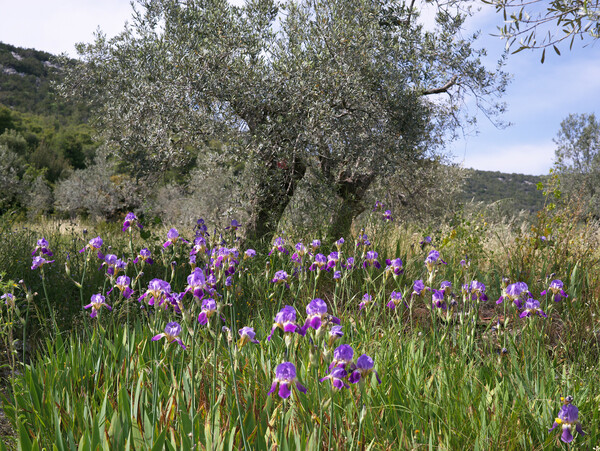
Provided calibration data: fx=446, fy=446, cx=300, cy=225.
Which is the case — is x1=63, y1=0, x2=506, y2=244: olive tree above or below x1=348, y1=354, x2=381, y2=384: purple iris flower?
above

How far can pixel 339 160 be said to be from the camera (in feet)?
21.4

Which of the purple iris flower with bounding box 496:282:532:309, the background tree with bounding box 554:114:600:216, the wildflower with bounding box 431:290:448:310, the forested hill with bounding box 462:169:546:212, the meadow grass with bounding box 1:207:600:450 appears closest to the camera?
the meadow grass with bounding box 1:207:600:450

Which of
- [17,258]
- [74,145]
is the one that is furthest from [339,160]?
[74,145]

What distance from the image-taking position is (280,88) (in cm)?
586

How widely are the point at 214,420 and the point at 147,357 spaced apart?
44.5 inches

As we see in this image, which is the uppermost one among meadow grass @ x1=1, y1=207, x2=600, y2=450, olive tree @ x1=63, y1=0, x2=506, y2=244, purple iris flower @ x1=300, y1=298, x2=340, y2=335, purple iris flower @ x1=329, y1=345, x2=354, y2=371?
olive tree @ x1=63, y1=0, x2=506, y2=244

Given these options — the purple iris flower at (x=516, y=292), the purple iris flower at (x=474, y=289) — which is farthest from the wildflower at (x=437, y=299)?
the purple iris flower at (x=516, y=292)

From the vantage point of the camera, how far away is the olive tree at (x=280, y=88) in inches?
223

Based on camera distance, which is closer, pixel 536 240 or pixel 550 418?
pixel 550 418

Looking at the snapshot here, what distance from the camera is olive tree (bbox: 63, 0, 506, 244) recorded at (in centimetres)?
566

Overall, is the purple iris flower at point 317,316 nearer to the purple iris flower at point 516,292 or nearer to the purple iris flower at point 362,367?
the purple iris flower at point 362,367

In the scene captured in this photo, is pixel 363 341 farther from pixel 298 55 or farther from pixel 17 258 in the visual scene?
pixel 17 258

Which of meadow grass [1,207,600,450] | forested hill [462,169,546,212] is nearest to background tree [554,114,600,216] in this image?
forested hill [462,169,546,212]

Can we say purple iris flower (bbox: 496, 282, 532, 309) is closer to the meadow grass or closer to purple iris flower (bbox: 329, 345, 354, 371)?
the meadow grass
